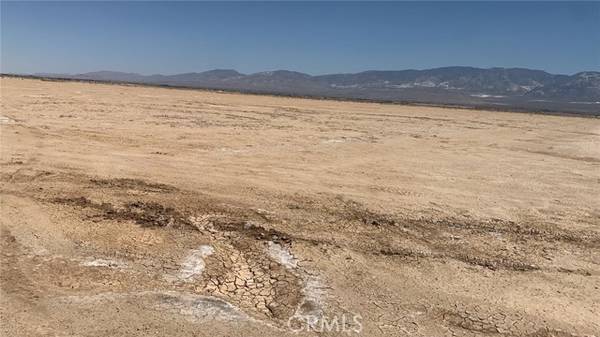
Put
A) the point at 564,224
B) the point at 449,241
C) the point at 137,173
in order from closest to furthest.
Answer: the point at 449,241
the point at 564,224
the point at 137,173

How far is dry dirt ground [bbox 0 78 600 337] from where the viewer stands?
15.3 feet

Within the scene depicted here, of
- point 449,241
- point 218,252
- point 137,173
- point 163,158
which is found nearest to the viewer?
point 218,252

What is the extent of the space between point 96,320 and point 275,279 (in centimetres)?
176

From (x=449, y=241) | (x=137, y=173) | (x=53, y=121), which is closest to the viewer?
(x=449, y=241)

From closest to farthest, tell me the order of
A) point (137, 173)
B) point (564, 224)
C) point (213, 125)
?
point (564, 224) < point (137, 173) < point (213, 125)

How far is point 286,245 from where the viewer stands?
6340 mm

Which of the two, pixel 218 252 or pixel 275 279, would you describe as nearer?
pixel 275 279

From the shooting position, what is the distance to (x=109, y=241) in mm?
6203

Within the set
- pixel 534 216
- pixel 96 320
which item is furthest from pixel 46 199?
pixel 534 216

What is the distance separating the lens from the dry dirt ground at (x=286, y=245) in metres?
4.67

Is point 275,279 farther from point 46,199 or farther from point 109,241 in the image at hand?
point 46,199

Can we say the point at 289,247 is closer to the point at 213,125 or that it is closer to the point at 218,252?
the point at 218,252

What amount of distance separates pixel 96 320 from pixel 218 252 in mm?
1763

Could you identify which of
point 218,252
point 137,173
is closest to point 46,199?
point 137,173
